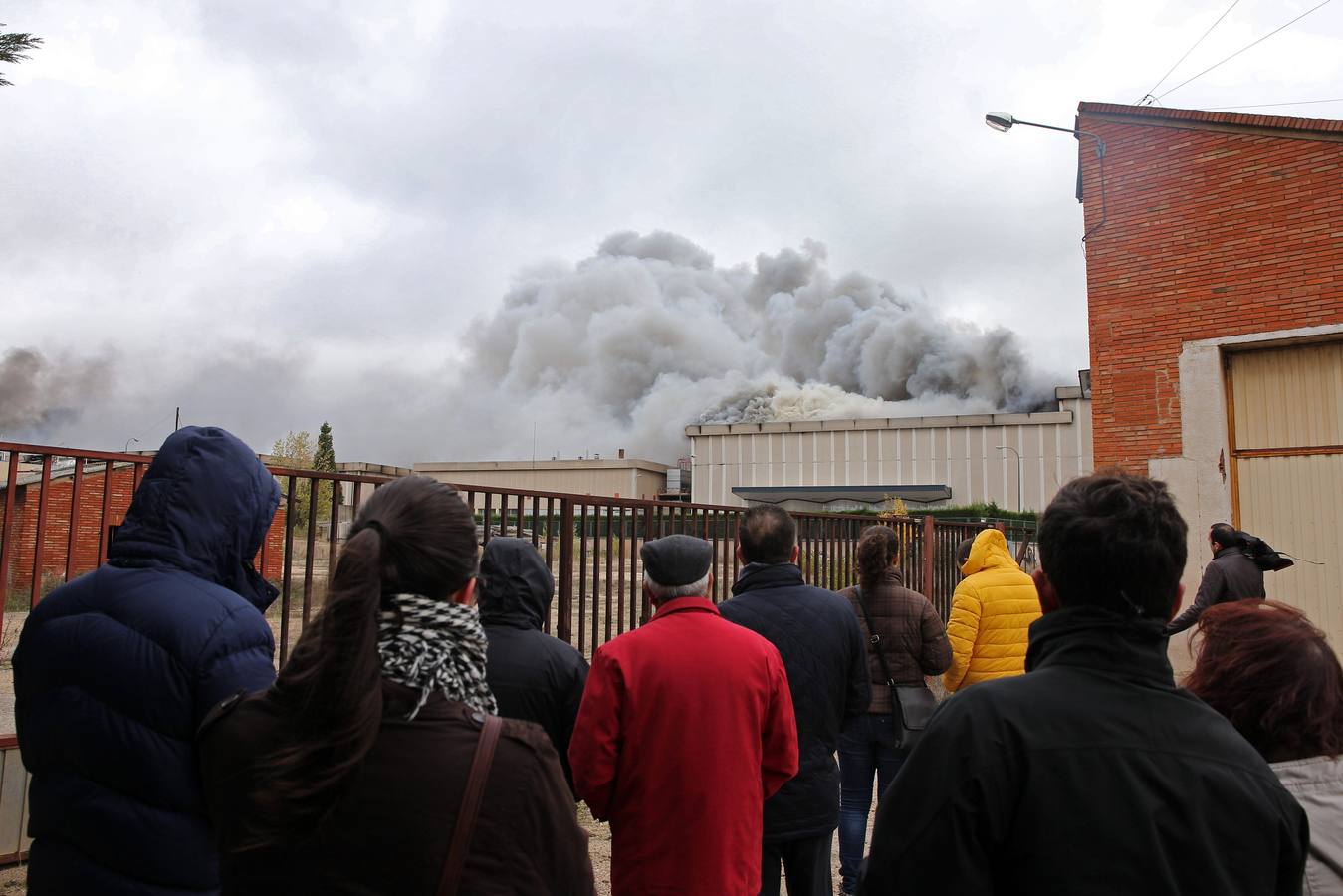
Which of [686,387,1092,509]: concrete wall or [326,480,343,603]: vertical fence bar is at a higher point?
[686,387,1092,509]: concrete wall

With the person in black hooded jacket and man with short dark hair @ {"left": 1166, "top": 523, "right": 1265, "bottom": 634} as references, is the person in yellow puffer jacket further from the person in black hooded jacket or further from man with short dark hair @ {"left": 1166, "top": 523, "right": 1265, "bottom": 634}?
the person in black hooded jacket

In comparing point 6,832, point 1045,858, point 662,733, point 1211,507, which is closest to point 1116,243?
point 1211,507

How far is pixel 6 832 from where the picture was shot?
3848 mm

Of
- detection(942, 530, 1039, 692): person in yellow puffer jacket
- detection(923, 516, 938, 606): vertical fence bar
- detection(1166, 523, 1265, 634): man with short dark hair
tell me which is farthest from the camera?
detection(923, 516, 938, 606): vertical fence bar

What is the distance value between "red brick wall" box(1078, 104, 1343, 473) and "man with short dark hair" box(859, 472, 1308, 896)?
930cm

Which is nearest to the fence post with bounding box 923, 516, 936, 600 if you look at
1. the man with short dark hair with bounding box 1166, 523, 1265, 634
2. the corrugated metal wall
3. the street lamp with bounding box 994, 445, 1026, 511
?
the man with short dark hair with bounding box 1166, 523, 1265, 634

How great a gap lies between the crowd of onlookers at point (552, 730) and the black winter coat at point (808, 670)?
40cm

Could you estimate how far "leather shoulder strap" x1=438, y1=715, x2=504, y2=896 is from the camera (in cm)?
125

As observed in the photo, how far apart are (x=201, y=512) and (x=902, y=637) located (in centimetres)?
326

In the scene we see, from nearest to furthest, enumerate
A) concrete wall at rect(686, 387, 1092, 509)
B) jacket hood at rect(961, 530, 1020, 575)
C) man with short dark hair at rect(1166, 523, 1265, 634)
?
jacket hood at rect(961, 530, 1020, 575)
man with short dark hair at rect(1166, 523, 1265, 634)
concrete wall at rect(686, 387, 1092, 509)

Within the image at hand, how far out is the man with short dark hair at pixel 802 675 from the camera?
3.09 meters

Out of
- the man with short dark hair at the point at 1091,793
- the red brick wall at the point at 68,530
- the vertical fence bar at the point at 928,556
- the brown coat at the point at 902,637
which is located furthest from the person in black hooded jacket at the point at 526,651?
the vertical fence bar at the point at 928,556

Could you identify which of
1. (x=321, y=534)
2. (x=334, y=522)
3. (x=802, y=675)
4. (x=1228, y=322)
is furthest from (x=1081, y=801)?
(x=1228, y=322)

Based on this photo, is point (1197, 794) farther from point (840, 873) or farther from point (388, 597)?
point (840, 873)
